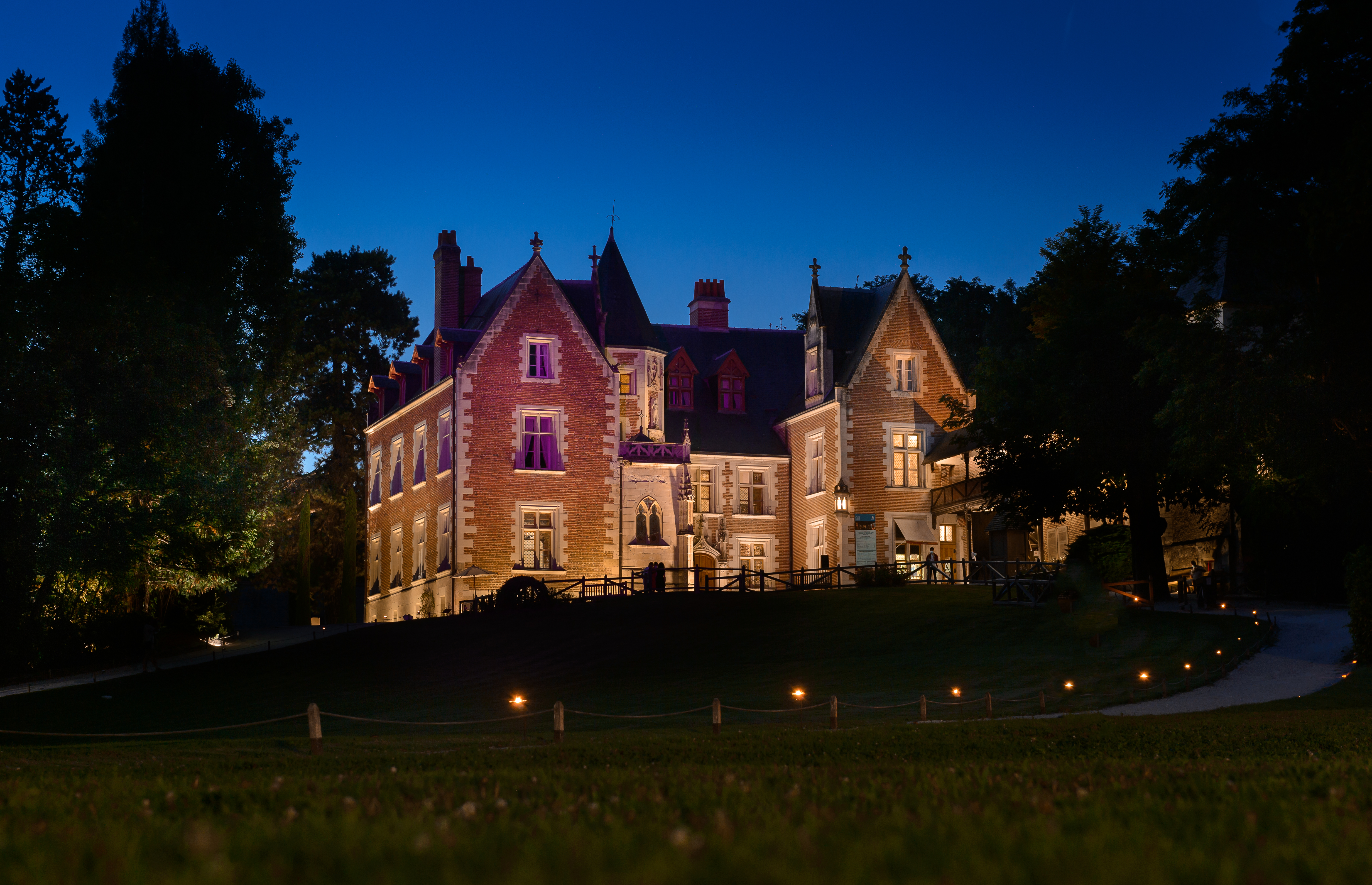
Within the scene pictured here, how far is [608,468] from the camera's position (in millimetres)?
48125

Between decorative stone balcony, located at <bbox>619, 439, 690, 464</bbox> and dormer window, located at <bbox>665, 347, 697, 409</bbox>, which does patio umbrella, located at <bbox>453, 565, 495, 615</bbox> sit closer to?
decorative stone balcony, located at <bbox>619, 439, 690, 464</bbox>

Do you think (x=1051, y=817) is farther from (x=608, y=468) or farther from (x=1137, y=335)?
(x=608, y=468)

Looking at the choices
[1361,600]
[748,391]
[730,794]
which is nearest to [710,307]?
[748,391]

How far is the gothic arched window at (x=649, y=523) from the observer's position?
48406 millimetres

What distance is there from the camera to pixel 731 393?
55156 mm

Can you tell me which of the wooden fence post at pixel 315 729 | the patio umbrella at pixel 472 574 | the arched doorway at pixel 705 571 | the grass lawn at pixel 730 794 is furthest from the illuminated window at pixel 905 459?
the wooden fence post at pixel 315 729

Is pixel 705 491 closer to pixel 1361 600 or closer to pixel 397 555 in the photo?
pixel 397 555

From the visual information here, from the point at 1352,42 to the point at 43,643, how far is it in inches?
1447

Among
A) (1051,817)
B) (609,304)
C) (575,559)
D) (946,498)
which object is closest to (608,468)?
(575,559)

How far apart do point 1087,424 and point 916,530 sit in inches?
533

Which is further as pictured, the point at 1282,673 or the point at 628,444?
the point at 628,444

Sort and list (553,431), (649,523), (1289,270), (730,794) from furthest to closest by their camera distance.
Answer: (649,523) < (553,431) < (1289,270) < (730,794)

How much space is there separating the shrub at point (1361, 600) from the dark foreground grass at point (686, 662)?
2414 millimetres

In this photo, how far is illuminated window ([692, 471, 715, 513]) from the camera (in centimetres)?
5209
